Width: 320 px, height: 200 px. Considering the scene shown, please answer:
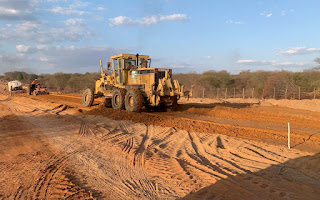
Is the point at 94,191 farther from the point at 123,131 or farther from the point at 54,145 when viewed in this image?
the point at 123,131

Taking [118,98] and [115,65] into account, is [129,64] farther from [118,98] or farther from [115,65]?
[118,98]

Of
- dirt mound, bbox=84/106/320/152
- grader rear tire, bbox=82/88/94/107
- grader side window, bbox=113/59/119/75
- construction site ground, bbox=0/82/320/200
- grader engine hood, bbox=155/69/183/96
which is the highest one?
grader side window, bbox=113/59/119/75

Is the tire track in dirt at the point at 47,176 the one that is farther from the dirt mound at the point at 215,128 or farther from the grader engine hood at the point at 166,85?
the grader engine hood at the point at 166,85

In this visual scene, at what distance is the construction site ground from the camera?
3.90 m

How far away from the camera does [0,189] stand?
154 inches

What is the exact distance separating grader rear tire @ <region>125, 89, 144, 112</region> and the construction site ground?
95.3 inches

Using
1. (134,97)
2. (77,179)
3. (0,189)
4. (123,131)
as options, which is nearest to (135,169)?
(77,179)

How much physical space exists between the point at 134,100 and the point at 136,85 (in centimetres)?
143

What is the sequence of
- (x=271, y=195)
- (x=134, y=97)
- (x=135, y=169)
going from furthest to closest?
(x=134, y=97) < (x=135, y=169) < (x=271, y=195)

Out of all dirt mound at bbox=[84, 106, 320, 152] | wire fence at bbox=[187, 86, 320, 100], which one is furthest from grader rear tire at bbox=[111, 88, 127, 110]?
wire fence at bbox=[187, 86, 320, 100]

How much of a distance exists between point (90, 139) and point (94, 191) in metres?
3.53

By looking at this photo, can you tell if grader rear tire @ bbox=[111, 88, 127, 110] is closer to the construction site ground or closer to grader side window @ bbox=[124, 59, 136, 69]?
grader side window @ bbox=[124, 59, 136, 69]

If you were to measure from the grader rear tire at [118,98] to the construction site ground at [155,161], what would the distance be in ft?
11.5

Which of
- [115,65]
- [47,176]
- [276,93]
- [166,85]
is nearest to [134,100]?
[166,85]
